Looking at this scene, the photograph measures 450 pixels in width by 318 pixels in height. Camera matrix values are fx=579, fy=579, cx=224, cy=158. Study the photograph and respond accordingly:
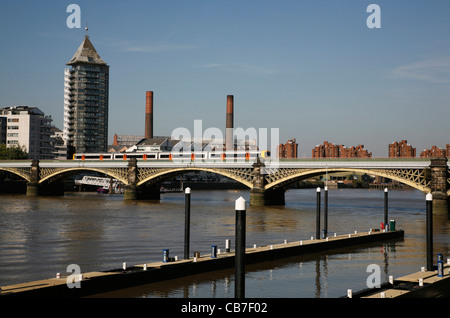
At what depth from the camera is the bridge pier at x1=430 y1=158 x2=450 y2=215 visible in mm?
66562

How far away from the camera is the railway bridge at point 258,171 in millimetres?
69688

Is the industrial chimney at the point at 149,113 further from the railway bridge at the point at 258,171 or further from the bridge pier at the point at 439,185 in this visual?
the bridge pier at the point at 439,185

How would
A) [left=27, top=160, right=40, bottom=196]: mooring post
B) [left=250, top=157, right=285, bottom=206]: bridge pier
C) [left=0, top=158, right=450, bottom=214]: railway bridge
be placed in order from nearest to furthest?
[left=0, top=158, right=450, bottom=214]: railway bridge
[left=250, top=157, right=285, bottom=206]: bridge pier
[left=27, top=160, right=40, bottom=196]: mooring post

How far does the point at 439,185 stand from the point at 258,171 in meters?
26.6

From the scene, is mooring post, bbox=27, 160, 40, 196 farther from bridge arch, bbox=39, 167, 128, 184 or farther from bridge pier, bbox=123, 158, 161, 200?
bridge pier, bbox=123, 158, 161, 200

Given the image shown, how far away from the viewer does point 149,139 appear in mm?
178375

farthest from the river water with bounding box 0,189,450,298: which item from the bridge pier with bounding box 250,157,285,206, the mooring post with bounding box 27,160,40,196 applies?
the mooring post with bounding box 27,160,40,196

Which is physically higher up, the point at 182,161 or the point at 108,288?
the point at 182,161

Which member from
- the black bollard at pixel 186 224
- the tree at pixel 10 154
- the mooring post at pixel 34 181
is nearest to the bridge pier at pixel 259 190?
the mooring post at pixel 34 181

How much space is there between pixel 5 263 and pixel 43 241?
1025 centimetres

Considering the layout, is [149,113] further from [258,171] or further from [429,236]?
[429,236]
